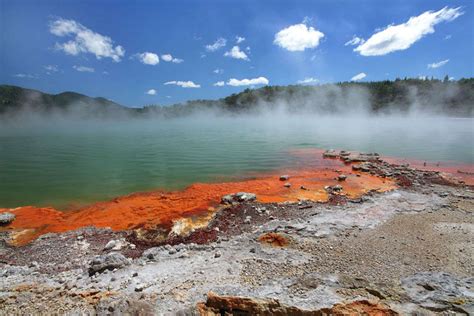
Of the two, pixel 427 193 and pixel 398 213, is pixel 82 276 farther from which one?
pixel 427 193

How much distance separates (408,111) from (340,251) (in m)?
98.8

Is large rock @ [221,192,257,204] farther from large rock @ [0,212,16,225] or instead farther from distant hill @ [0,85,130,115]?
distant hill @ [0,85,130,115]

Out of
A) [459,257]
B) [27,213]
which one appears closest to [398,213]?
[459,257]

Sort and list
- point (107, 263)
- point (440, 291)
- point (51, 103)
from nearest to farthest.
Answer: point (440, 291) → point (107, 263) → point (51, 103)

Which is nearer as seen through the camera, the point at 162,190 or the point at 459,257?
the point at 459,257

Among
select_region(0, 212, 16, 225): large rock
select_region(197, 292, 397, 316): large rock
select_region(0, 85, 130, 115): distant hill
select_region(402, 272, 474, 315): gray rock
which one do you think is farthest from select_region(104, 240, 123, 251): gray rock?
select_region(0, 85, 130, 115): distant hill

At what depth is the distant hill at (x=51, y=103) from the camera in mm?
129125

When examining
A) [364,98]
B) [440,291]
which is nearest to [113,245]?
[440,291]

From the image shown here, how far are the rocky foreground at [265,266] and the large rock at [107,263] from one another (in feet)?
0.07

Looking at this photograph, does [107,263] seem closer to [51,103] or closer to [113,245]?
[113,245]

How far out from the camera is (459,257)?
17.8ft

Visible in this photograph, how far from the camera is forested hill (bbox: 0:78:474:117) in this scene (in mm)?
79875

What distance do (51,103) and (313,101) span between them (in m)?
167

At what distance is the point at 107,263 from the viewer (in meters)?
5.23
